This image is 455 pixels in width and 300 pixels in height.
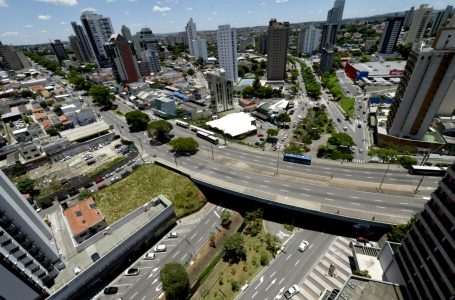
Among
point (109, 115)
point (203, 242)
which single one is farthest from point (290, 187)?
point (109, 115)

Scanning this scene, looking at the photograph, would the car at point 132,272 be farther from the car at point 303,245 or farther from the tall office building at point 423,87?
the tall office building at point 423,87

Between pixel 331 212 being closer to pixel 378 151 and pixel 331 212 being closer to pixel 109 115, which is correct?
pixel 378 151

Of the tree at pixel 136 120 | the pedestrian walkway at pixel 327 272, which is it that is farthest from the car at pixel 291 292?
the tree at pixel 136 120

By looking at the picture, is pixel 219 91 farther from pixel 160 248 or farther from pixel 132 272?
pixel 132 272

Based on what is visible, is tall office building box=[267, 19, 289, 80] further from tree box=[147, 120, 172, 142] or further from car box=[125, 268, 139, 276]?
car box=[125, 268, 139, 276]

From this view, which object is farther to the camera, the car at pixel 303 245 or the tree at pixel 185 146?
the tree at pixel 185 146

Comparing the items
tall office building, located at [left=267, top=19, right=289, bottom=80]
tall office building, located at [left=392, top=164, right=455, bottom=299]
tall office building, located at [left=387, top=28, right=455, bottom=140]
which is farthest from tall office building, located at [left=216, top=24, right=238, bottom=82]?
tall office building, located at [left=392, top=164, right=455, bottom=299]
